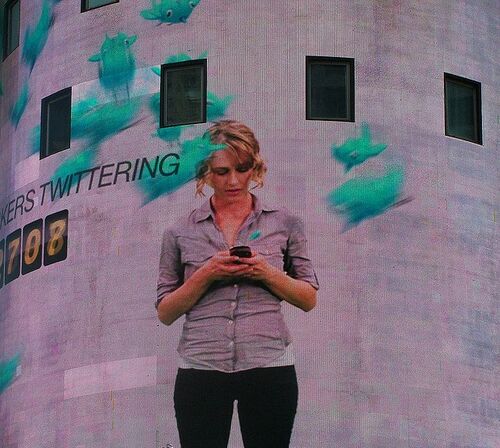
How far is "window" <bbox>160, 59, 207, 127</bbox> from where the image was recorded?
166 feet

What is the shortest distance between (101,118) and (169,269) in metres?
4.10

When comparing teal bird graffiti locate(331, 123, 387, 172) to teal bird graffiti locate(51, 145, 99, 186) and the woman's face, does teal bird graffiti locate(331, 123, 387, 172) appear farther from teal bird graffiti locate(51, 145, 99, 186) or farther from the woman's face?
teal bird graffiti locate(51, 145, 99, 186)

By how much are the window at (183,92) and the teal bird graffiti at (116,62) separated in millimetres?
855

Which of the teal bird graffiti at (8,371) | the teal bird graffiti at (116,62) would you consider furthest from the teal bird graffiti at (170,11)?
the teal bird graffiti at (8,371)

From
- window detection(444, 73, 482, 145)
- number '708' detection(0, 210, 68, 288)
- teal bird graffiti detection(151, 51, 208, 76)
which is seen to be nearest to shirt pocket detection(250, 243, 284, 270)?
teal bird graffiti detection(151, 51, 208, 76)

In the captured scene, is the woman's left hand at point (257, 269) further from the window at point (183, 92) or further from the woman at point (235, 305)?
the window at point (183, 92)

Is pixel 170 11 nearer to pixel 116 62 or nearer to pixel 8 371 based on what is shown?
pixel 116 62

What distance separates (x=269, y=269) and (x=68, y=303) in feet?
15.9

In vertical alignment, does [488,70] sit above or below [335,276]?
above

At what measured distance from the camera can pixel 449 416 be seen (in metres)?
49.2

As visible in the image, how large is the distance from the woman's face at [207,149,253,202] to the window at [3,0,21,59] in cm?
724

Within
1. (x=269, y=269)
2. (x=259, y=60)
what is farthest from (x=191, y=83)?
(x=269, y=269)

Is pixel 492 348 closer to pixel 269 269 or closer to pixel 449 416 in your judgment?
pixel 449 416

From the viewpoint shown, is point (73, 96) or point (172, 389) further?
point (73, 96)
